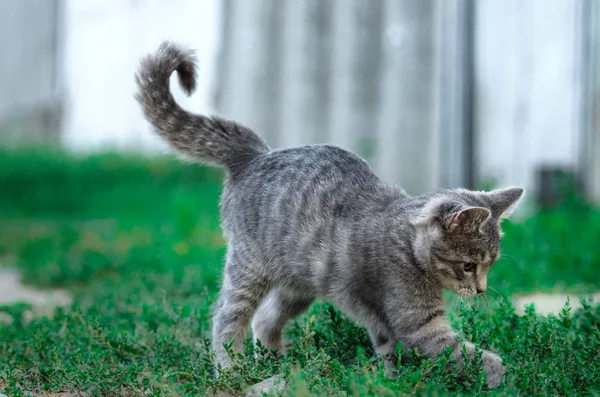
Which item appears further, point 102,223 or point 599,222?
point 102,223

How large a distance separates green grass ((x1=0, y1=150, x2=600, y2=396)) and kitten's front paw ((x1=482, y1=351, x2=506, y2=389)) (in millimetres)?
55

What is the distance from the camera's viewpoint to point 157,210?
9016mm

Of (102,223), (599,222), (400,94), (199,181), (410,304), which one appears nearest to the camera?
(410,304)

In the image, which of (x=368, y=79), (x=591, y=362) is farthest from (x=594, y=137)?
(x=591, y=362)

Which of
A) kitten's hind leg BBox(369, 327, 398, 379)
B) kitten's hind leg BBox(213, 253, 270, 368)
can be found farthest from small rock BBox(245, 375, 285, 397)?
kitten's hind leg BBox(213, 253, 270, 368)

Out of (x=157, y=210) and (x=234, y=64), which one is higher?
(x=234, y=64)

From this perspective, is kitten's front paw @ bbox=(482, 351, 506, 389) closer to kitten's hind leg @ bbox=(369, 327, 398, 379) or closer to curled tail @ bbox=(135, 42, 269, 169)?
kitten's hind leg @ bbox=(369, 327, 398, 379)

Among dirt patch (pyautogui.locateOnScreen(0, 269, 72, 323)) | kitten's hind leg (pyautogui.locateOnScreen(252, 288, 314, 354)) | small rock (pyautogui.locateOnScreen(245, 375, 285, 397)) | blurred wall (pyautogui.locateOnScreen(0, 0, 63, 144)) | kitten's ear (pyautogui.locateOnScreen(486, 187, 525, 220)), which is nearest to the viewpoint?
small rock (pyautogui.locateOnScreen(245, 375, 285, 397))

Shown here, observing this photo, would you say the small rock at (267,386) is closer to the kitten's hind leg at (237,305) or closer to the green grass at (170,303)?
the green grass at (170,303)

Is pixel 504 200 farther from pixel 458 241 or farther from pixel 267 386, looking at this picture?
pixel 267 386

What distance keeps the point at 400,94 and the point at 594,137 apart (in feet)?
6.59

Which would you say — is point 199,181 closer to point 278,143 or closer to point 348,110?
point 278,143

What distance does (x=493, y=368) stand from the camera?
10.4ft

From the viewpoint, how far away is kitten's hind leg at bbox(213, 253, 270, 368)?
3.72 m
